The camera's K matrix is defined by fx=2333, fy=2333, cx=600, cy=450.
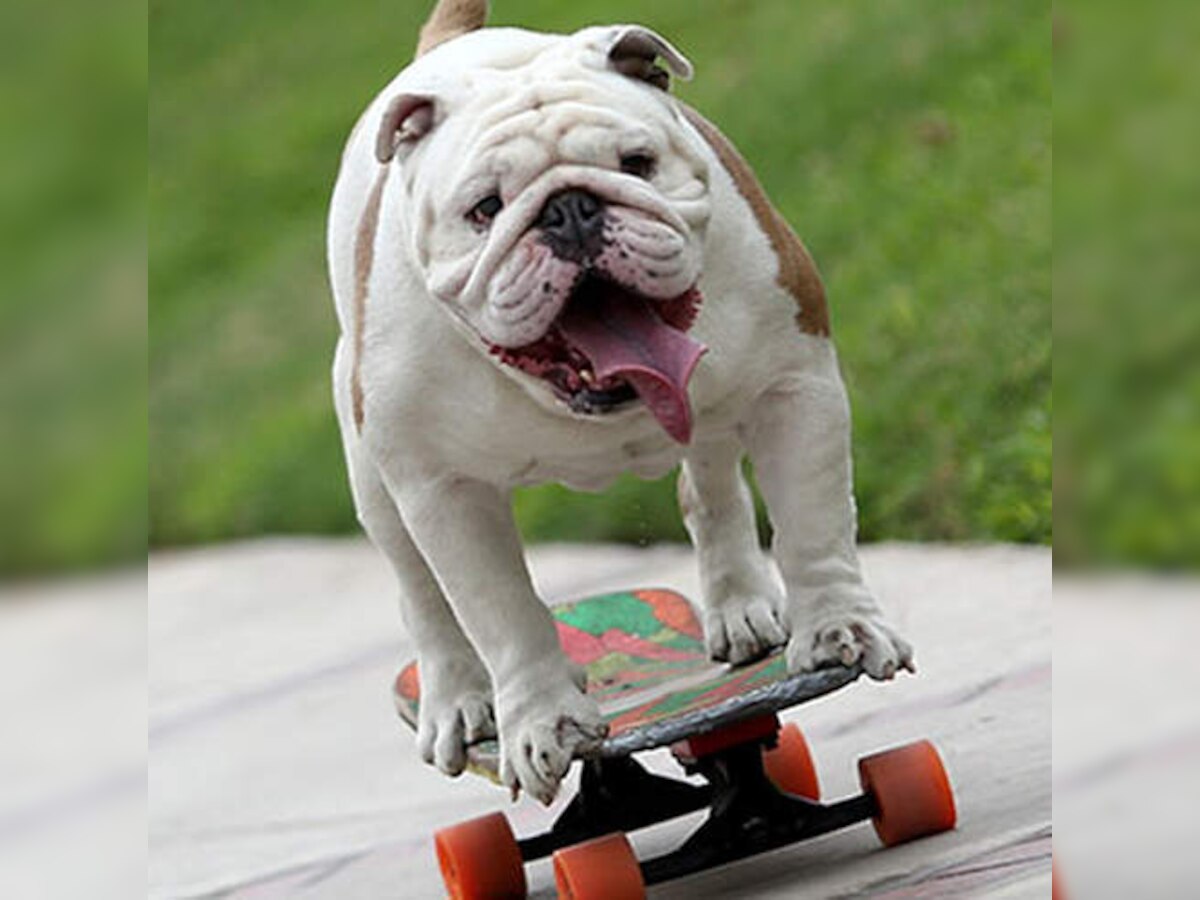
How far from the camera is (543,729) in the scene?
354 centimetres

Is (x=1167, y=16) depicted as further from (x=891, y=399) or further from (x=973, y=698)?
(x=891, y=399)

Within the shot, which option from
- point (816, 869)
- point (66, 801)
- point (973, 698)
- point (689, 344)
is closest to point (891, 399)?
point (973, 698)

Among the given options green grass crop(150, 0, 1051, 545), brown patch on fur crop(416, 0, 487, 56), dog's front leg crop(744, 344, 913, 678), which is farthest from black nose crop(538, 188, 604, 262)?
green grass crop(150, 0, 1051, 545)

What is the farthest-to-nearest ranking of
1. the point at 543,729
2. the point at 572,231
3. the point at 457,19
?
the point at 457,19 < the point at 543,729 < the point at 572,231

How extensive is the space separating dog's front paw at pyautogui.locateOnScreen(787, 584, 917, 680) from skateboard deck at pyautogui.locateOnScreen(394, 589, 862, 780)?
1.1 inches

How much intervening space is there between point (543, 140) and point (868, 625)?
93cm

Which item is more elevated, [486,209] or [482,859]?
[486,209]

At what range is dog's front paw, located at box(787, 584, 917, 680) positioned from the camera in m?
3.56

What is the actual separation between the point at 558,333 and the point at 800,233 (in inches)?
174

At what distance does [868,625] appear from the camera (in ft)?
11.8

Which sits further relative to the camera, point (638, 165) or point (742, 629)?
point (742, 629)

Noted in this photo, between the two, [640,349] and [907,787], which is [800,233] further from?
[640,349]

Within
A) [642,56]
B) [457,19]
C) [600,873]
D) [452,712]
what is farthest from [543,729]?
[457,19]

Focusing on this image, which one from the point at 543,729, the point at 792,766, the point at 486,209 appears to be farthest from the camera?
the point at 792,766
